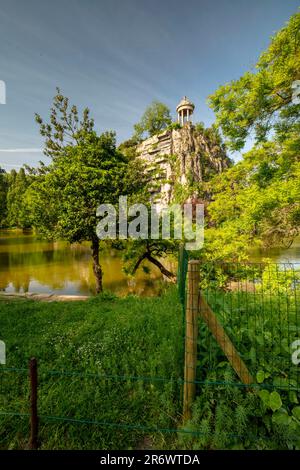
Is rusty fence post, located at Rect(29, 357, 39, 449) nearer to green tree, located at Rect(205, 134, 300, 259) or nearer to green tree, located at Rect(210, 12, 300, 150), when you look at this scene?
green tree, located at Rect(205, 134, 300, 259)

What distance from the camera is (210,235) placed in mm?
8625

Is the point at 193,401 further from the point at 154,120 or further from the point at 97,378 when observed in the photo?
the point at 154,120

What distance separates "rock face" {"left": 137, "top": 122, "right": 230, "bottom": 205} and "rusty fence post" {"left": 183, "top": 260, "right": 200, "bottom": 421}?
3988 centimetres

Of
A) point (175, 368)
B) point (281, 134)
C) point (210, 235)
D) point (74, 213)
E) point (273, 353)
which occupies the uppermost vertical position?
point (281, 134)

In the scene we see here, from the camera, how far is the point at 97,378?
3.27m

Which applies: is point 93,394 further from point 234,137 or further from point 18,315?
point 234,137

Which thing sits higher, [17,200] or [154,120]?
[154,120]

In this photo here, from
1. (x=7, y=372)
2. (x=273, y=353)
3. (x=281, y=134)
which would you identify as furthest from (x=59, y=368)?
(x=281, y=134)

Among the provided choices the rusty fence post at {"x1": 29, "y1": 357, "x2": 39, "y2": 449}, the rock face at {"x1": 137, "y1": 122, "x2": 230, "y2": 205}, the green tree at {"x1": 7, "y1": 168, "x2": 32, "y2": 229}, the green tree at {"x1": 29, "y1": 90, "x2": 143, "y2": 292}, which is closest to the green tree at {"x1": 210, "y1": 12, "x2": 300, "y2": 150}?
the green tree at {"x1": 29, "y1": 90, "x2": 143, "y2": 292}

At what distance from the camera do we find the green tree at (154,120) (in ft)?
157

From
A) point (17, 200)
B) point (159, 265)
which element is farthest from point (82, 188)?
point (17, 200)

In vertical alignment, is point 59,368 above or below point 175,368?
below

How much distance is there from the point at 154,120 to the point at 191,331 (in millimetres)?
54211
